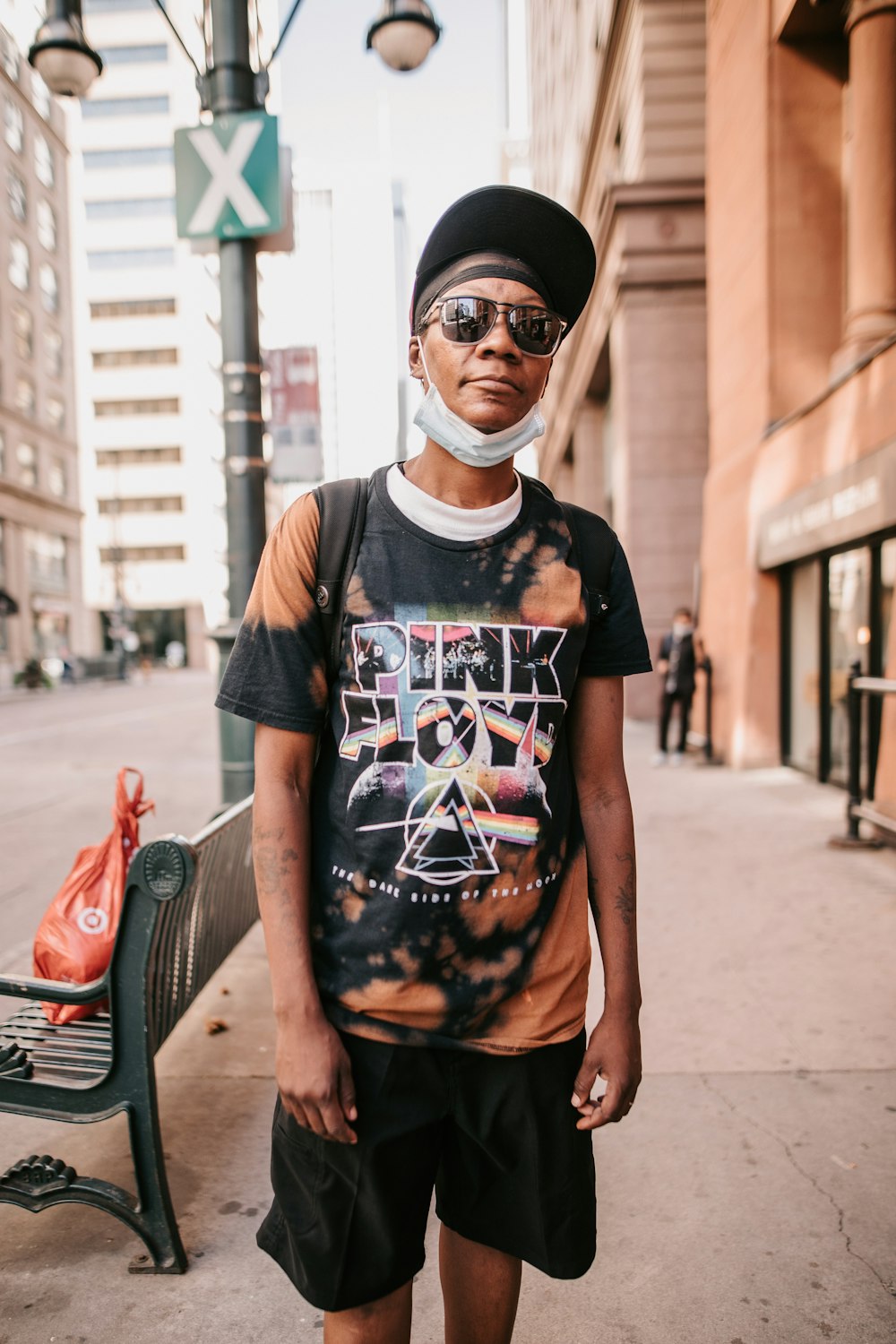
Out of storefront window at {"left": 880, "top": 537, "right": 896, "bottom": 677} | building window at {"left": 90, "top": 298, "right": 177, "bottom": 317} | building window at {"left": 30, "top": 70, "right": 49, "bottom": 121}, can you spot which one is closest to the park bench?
storefront window at {"left": 880, "top": 537, "right": 896, "bottom": 677}

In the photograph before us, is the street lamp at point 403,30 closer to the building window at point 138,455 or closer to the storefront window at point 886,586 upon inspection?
the storefront window at point 886,586

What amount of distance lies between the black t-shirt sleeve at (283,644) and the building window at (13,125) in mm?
51258

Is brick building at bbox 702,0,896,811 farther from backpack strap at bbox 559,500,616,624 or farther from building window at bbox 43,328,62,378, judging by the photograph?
building window at bbox 43,328,62,378

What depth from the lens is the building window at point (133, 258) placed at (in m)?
60.1

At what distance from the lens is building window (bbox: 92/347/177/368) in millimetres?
60906

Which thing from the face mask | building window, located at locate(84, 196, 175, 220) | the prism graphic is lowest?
the prism graphic

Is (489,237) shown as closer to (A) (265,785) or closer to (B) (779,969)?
(A) (265,785)

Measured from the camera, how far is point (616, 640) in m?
1.72

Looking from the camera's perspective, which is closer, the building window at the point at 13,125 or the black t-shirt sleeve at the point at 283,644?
the black t-shirt sleeve at the point at 283,644

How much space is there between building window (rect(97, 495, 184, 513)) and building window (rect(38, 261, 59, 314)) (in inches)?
586

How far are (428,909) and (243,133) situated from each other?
205 inches

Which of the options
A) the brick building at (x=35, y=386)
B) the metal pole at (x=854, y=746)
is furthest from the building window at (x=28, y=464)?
the metal pole at (x=854, y=746)

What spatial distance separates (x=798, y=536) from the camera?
30.2 feet

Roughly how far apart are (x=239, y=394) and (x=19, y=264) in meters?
46.8
